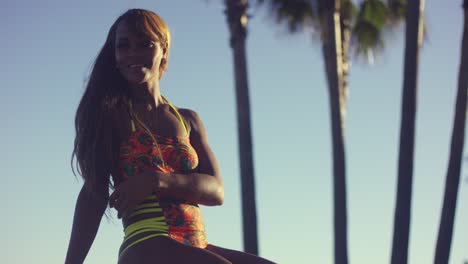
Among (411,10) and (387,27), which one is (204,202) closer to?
(411,10)

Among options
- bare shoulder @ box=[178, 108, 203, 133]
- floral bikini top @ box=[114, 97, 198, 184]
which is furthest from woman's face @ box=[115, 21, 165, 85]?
bare shoulder @ box=[178, 108, 203, 133]

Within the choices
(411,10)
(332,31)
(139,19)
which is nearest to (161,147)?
(139,19)

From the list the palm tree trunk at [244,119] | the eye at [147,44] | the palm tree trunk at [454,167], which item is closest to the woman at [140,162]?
the eye at [147,44]

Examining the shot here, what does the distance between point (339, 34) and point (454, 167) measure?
437 centimetres

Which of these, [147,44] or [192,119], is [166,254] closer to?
[192,119]

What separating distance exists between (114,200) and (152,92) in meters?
0.43

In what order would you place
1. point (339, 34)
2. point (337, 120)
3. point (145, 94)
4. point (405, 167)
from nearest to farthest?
point (145, 94) → point (405, 167) → point (337, 120) → point (339, 34)

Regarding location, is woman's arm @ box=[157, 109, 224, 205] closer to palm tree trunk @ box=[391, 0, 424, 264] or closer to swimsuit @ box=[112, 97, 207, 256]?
swimsuit @ box=[112, 97, 207, 256]

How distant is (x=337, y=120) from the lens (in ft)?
50.2

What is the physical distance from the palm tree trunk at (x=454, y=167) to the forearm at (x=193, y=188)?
10.4m

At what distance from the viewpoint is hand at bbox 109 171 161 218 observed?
2629mm

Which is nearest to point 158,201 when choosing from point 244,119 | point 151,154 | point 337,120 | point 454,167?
point 151,154

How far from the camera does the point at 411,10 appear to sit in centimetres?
1280

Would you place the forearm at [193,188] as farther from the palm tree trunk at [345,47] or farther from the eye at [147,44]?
the palm tree trunk at [345,47]
